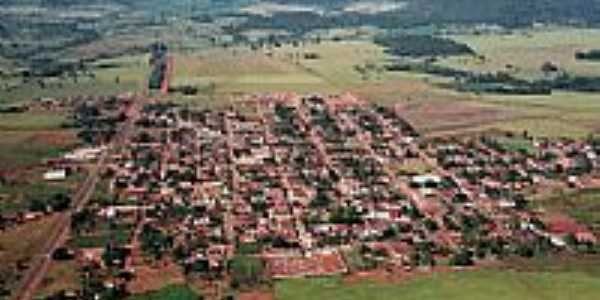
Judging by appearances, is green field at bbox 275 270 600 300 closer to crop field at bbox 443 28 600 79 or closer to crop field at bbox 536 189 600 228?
crop field at bbox 536 189 600 228

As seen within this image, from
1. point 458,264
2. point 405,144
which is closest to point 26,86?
point 405,144

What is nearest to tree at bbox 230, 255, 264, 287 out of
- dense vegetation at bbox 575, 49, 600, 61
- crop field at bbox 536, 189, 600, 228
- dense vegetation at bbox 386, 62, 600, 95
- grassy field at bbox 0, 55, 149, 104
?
crop field at bbox 536, 189, 600, 228

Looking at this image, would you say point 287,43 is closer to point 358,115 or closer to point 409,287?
point 358,115

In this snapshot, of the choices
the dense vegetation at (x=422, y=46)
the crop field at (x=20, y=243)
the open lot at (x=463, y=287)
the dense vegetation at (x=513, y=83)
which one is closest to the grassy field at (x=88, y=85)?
the dense vegetation at (x=422, y=46)

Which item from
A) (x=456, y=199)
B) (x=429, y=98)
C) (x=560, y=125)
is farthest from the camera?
(x=429, y=98)

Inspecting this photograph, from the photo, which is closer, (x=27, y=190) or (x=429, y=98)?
(x=27, y=190)

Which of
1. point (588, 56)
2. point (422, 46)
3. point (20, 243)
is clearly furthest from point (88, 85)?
point (588, 56)
